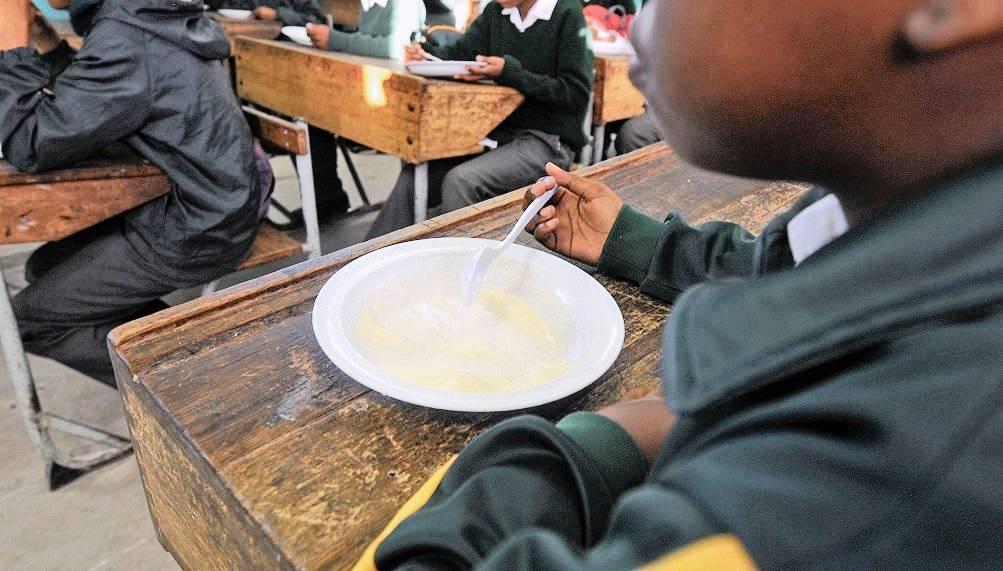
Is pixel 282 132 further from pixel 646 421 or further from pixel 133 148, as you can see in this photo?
pixel 646 421

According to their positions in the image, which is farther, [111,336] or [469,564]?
[111,336]

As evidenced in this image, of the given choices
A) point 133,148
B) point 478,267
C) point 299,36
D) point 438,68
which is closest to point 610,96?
point 438,68

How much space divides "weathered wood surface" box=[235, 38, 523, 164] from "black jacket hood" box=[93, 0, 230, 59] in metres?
0.49

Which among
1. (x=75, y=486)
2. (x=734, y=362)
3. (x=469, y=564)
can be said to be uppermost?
(x=734, y=362)

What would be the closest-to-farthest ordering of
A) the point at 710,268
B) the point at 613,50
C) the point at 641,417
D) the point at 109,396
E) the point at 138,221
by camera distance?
1. the point at 641,417
2. the point at 710,268
3. the point at 138,221
4. the point at 109,396
5. the point at 613,50

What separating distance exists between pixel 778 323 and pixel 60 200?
4.72 ft

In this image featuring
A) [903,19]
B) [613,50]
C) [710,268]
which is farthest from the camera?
[613,50]

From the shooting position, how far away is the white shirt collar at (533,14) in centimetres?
224

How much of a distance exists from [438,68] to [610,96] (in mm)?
914

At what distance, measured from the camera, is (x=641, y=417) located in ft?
1.77

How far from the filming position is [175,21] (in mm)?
1441

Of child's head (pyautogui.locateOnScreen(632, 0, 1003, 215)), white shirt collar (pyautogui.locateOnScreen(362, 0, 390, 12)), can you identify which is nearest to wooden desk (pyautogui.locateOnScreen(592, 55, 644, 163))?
white shirt collar (pyautogui.locateOnScreen(362, 0, 390, 12))

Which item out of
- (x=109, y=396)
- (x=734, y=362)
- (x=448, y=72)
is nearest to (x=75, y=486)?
(x=109, y=396)

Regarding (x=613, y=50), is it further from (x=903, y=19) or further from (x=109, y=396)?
(x=903, y=19)
